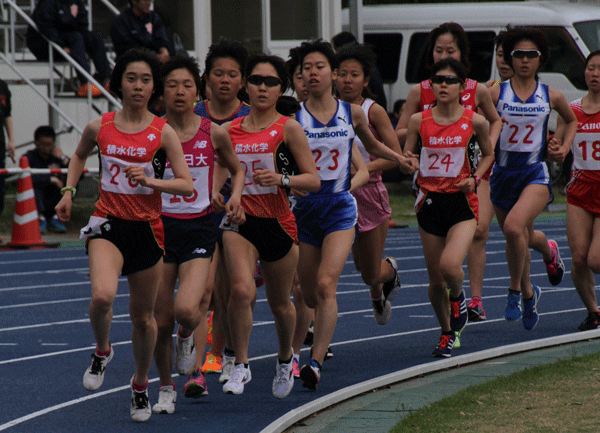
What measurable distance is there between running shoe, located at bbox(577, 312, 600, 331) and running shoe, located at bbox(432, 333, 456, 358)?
1.40 metres

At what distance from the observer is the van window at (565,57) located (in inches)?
968

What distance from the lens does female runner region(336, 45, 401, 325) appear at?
338 inches

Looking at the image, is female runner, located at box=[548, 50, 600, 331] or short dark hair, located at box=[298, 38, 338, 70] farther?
female runner, located at box=[548, 50, 600, 331]

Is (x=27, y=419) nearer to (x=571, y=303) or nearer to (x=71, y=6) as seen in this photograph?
(x=571, y=303)

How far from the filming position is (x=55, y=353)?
30.3ft

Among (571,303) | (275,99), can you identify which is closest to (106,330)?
(275,99)

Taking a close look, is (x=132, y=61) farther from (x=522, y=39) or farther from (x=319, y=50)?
(x=522, y=39)

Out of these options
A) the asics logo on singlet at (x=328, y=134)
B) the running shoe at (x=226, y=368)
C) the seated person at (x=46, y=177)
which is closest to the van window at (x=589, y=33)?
the seated person at (x=46, y=177)

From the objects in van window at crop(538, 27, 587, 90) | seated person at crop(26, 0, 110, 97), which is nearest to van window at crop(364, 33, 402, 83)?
van window at crop(538, 27, 587, 90)

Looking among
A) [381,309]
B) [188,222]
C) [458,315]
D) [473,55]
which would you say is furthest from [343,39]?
[473,55]

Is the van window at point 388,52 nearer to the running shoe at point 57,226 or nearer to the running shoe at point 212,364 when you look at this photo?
the running shoe at point 57,226

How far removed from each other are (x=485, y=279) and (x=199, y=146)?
22.6 feet

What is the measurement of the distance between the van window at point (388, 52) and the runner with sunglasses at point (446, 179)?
17.2 meters

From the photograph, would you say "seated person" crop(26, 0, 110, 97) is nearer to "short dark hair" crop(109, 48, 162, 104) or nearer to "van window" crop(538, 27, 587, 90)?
"van window" crop(538, 27, 587, 90)
